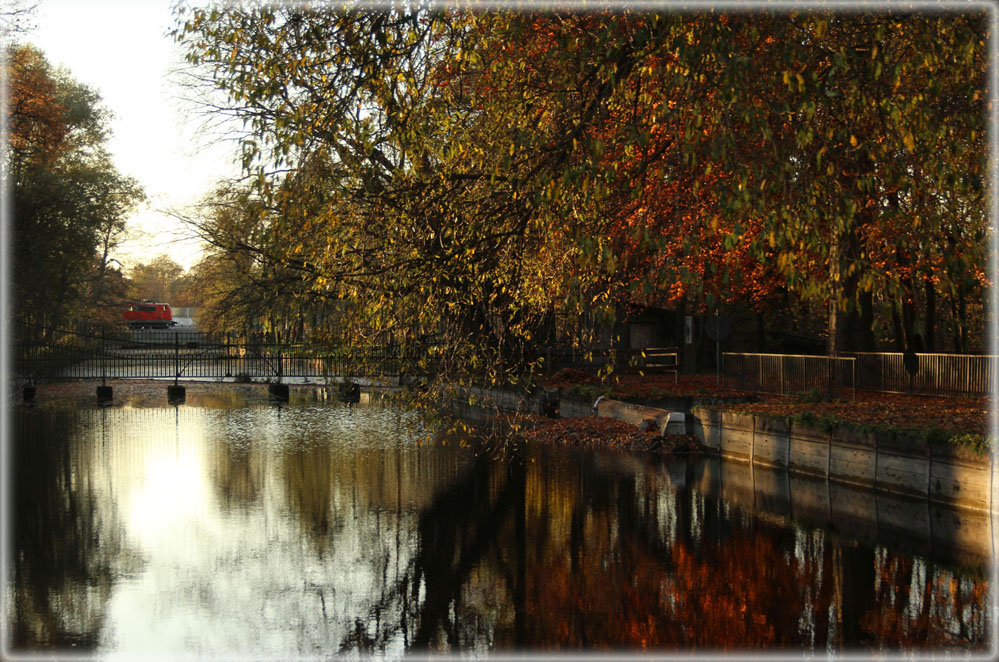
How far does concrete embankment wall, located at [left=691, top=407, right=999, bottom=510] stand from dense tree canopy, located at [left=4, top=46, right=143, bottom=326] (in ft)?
78.0

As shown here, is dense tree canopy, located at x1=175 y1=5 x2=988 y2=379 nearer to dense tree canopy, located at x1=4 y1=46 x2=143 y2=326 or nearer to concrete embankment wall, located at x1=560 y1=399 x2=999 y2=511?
concrete embankment wall, located at x1=560 y1=399 x2=999 y2=511

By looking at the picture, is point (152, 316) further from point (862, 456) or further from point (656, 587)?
point (656, 587)

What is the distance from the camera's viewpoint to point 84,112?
1891 inches

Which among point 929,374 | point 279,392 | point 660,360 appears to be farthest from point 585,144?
point 660,360

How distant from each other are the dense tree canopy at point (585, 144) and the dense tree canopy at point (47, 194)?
923 inches

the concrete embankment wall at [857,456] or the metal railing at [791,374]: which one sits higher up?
the metal railing at [791,374]

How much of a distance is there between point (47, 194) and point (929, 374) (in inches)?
1151

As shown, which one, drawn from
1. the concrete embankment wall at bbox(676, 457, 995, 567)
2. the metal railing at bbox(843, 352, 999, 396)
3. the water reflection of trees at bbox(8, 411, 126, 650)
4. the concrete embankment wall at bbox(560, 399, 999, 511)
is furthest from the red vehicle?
the concrete embankment wall at bbox(676, 457, 995, 567)

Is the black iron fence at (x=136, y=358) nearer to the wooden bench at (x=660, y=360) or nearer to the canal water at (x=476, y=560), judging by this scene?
the canal water at (x=476, y=560)

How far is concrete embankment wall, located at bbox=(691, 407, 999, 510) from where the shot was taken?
12406 mm

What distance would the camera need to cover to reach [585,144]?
8148 millimetres

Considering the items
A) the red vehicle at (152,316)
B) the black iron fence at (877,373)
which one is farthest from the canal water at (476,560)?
the red vehicle at (152,316)

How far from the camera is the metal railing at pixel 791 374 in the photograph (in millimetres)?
23812

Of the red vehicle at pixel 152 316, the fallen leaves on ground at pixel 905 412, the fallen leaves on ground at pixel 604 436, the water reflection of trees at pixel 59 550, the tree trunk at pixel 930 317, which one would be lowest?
the water reflection of trees at pixel 59 550
